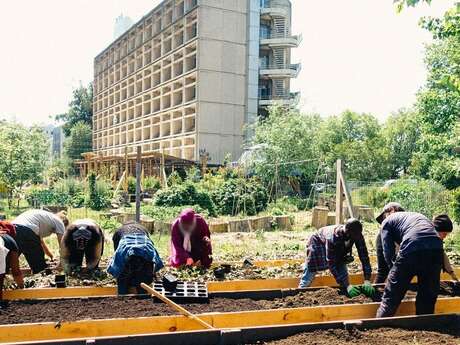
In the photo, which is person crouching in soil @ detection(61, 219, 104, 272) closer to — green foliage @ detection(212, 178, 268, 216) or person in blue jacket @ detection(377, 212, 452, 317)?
person in blue jacket @ detection(377, 212, 452, 317)

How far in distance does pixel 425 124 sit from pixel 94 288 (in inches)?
633

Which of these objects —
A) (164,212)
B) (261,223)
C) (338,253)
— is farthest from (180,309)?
(164,212)

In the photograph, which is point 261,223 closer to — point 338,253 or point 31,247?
point 31,247

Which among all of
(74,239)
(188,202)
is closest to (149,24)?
(188,202)

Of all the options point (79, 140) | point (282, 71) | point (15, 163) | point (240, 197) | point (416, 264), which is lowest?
point (416, 264)

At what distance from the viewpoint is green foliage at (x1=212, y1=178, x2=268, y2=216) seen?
16.5 metres

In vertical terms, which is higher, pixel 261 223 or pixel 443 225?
pixel 443 225

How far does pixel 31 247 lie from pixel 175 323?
128 inches

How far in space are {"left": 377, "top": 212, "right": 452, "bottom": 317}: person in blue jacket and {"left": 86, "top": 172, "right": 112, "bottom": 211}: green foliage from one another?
15.1m

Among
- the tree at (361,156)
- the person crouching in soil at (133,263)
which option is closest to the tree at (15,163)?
the person crouching in soil at (133,263)

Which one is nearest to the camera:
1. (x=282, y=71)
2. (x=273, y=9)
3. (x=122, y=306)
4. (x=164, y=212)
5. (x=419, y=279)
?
(x=419, y=279)

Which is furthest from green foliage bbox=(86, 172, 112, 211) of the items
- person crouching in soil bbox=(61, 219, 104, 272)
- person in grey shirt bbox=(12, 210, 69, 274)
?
person crouching in soil bbox=(61, 219, 104, 272)

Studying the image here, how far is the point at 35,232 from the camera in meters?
6.88

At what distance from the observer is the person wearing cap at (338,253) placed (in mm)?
5327
